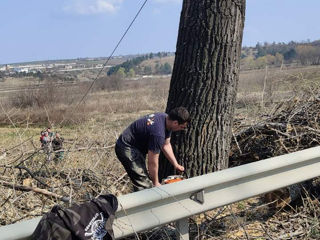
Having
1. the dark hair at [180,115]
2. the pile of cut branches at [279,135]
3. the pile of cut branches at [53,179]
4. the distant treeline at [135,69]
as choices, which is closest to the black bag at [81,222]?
the pile of cut branches at [53,179]

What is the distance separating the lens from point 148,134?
451cm

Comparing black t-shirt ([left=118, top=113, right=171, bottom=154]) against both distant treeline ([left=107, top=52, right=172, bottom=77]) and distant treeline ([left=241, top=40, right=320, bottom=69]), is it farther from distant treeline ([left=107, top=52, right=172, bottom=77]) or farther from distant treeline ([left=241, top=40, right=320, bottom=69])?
distant treeline ([left=107, top=52, right=172, bottom=77])

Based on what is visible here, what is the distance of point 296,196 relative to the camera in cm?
424

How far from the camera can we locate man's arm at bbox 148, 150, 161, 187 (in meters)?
4.30

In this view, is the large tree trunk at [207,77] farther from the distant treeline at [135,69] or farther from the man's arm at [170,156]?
the distant treeline at [135,69]

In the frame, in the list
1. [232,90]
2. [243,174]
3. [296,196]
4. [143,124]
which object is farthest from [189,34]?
[296,196]

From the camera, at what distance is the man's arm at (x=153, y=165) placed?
4.30 metres

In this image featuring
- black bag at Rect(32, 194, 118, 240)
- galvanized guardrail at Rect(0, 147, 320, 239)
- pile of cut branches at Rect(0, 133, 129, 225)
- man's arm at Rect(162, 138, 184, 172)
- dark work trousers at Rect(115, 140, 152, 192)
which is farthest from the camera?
dark work trousers at Rect(115, 140, 152, 192)

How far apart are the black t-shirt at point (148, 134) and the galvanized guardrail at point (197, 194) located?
4.25 ft

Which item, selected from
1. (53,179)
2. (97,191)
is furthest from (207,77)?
(53,179)

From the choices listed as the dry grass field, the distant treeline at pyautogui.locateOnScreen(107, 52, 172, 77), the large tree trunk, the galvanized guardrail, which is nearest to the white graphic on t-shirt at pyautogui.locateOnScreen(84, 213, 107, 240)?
the galvanized guardrail

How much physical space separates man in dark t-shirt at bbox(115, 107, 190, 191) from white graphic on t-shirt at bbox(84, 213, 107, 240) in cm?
171

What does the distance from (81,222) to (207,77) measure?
7.47 ft

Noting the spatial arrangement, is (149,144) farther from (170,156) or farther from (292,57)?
(292,57)
